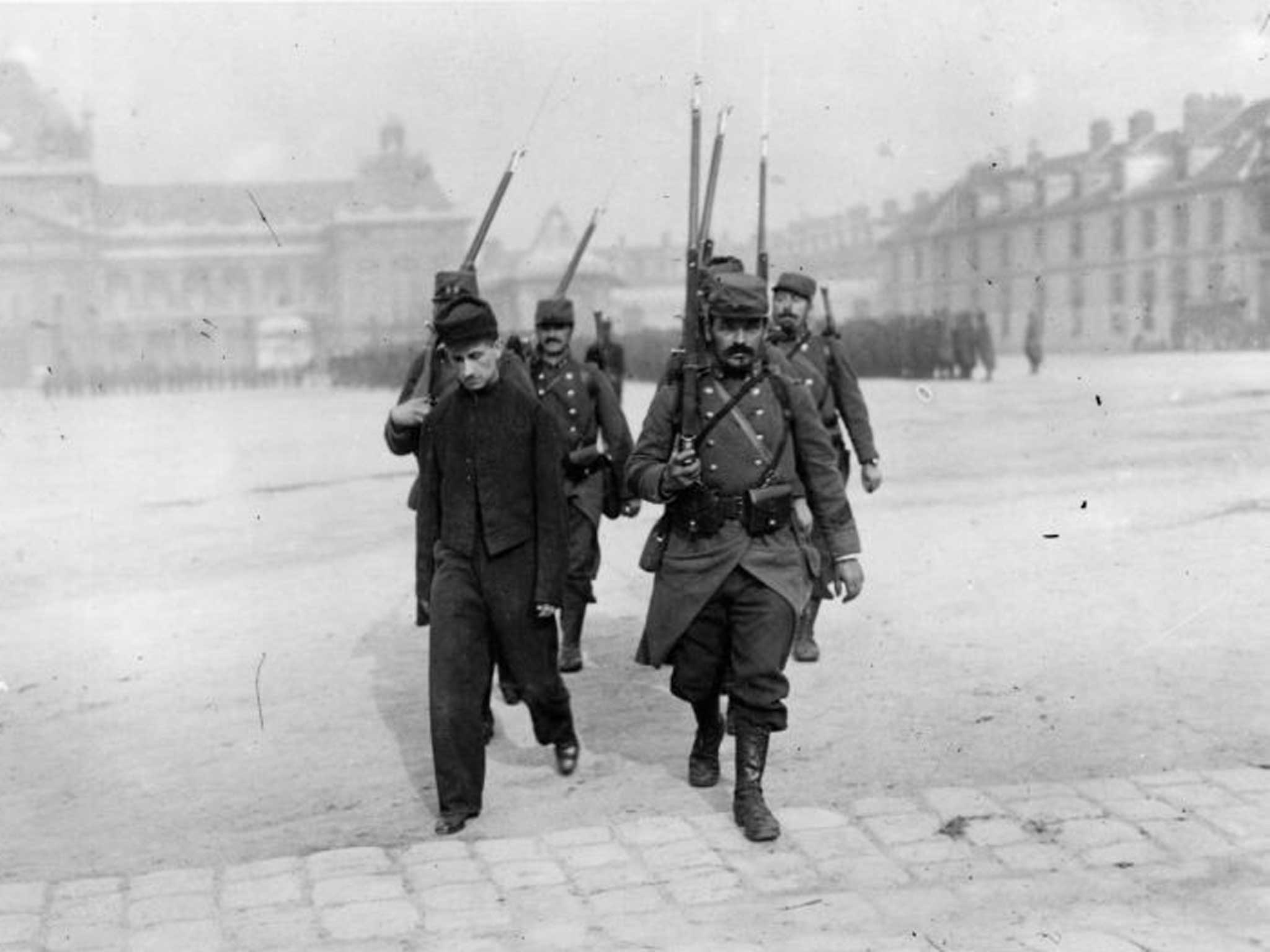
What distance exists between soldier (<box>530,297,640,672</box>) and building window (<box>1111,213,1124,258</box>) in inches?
2214

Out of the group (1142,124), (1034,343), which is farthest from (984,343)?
(1142,124)

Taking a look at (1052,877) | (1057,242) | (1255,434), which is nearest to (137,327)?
(1057,242)

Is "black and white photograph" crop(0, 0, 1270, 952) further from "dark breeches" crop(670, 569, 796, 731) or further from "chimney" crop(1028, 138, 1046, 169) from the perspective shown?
"chimney" crop(1028, 138, 1046, 169)

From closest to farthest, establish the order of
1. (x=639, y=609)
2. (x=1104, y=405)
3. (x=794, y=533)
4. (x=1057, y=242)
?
(x=794, y=533)
(x=639, y=609)
(x=1104, y=405)
(x=1057, y=242)

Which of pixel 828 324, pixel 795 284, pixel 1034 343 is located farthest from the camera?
pixel 1034 343

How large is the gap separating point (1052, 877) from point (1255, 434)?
14268mm

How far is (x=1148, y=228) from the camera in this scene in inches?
2372

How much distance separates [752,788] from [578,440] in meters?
2.91

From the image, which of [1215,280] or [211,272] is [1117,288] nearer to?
[1215,280]

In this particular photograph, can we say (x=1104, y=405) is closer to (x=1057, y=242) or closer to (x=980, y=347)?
(x=980, y=347)

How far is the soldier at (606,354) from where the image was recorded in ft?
29.3

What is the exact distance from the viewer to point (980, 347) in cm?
3409

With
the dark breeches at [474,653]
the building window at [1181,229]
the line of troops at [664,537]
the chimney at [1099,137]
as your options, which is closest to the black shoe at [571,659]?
the line of troops at [664,537]

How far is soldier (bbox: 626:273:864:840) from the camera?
214 inches
